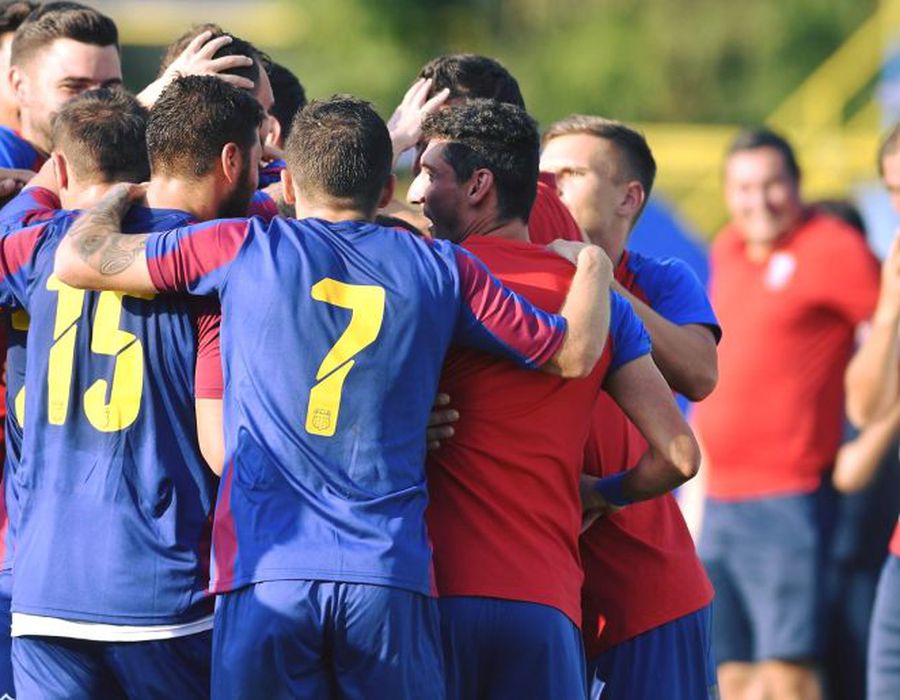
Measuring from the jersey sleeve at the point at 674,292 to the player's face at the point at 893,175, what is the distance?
198cm

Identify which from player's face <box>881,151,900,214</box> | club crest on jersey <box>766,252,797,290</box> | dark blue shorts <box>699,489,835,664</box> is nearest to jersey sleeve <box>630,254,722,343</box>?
player's face <box>881,151,900,214</box>

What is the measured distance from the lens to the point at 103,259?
4.59 m

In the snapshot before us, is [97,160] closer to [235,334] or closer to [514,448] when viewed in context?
[235,334]

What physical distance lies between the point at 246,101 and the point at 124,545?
4.17 ft

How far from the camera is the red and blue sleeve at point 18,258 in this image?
16.2 ft

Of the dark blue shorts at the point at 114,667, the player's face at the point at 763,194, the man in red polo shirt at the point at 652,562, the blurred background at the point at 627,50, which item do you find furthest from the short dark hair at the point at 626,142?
the blurred background at the point at 627,50

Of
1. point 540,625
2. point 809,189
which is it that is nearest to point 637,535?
point 540,625

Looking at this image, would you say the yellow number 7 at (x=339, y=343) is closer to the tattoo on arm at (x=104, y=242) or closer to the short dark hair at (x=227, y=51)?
the tattoo on arm at (x=104, y=242)

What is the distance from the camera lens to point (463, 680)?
468cm

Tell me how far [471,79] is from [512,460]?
5.41 ft

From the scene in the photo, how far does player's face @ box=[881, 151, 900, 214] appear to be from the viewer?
290 inches

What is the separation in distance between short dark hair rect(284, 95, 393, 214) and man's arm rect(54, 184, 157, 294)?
46 centimetres

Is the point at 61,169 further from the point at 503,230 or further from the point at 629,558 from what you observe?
the point at 629,558

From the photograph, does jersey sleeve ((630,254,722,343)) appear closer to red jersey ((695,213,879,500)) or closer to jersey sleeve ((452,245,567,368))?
jersey sleeve ((452,245,567,368))
